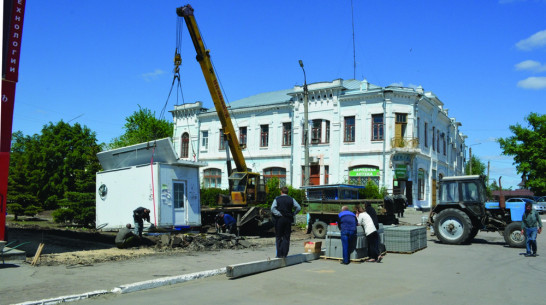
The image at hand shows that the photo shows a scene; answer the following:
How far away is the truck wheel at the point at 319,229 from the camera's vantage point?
19594 mm

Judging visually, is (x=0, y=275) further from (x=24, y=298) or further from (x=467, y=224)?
(x=467, y=224)

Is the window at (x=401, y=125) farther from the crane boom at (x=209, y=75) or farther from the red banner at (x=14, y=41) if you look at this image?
the red banner at (x=14, y=41)

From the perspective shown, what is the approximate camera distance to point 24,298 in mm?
7145

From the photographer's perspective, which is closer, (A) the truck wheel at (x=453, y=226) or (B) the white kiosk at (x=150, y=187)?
(A) the truck wheel at (x=453, y=226)

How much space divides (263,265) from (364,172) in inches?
987

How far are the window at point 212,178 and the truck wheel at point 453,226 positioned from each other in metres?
27.0

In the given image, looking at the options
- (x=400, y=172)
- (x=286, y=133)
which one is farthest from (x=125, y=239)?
(x=286, y=133)

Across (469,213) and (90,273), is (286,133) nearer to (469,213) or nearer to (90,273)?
(469,213)

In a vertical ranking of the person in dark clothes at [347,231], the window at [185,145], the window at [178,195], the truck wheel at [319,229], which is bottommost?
the truck wheel at [319,229]

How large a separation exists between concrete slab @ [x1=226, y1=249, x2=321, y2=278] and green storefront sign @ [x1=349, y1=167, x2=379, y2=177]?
72.9 ft

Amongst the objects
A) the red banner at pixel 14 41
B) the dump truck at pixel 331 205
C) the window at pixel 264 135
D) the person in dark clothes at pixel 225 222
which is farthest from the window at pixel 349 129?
the red banner at pixel 14 41

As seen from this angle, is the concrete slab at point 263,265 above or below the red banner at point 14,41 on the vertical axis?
below

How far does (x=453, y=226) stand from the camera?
17.1 m

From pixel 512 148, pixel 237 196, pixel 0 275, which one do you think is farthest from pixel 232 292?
pixel 512 148
